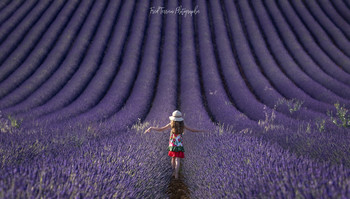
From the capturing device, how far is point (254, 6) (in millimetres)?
18000

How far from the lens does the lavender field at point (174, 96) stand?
6.77ft

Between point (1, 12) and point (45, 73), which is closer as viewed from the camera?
point (45, 73)

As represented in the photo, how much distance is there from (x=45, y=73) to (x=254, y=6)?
1471cm

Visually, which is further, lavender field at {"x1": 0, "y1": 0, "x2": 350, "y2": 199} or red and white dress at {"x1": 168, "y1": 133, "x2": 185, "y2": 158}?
red and white dress at {"x1": 168, "y1": 133, "x2": 185, "y2": 158}

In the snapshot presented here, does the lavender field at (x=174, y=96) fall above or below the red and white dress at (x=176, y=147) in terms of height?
above

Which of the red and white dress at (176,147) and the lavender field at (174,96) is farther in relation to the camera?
the red and white dress at (176,147)

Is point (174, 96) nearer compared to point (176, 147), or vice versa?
point (176, 147)

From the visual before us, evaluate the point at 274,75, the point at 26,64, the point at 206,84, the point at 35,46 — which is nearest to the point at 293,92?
the point at 274,75

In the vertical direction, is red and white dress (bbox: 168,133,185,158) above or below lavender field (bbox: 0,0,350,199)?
below

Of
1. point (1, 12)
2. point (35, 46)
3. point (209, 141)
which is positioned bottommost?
point (209, 141)

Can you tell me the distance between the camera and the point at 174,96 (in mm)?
8898

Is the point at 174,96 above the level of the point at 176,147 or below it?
above

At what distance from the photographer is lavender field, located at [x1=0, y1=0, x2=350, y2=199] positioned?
6.77 ft

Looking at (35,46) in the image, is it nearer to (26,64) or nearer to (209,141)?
(26,64)
